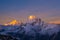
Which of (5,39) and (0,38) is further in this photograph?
(5,39)

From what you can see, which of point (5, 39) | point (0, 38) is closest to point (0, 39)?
point (0, 38)

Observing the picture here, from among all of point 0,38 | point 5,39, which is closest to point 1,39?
point 0,38

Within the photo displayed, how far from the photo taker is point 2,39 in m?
130

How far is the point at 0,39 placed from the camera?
401 ft

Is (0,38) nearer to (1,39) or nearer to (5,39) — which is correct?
(1,39)

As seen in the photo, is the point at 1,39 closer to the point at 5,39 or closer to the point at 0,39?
the point at 0,39

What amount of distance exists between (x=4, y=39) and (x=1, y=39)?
17.0 feet

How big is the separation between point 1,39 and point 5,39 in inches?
385

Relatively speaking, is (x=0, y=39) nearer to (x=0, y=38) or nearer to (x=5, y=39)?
(x=0, y=38)

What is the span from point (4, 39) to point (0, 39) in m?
6.41

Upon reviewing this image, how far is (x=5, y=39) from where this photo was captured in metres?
133

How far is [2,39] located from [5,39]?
3986mm

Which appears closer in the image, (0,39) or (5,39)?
(0,39)

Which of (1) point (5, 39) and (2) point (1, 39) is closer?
(2) point (1, 39)
